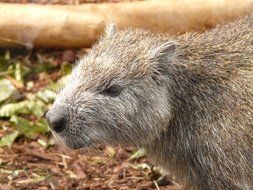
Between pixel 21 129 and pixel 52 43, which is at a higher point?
pixel 52 43

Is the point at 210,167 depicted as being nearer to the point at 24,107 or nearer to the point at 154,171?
the point at 154,171

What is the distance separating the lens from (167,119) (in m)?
5.93

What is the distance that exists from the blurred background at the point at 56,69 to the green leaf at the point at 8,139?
0.01 metres

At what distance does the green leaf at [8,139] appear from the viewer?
310 inches

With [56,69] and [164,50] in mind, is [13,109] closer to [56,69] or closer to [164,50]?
[56,69]

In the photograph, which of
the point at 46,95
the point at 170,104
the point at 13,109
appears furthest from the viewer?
the point at 46,95

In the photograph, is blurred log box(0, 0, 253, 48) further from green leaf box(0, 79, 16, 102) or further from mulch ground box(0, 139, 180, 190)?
mulch ground box(0, 139, 180, 190)

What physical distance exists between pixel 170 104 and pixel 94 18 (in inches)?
120

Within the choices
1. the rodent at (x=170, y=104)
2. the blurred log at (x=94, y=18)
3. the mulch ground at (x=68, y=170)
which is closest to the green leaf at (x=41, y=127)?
the mulch ground at (x=68, y=170)

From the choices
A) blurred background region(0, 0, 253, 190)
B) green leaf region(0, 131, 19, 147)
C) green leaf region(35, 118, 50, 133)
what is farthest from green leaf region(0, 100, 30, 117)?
green leaf region(0, 131, 19, 147)

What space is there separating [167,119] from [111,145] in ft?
1.61

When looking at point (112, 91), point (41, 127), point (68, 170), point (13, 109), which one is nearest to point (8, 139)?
point (41, 127)

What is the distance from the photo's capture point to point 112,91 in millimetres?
5812

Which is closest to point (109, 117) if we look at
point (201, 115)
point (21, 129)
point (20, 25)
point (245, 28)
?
point (201, 115)
